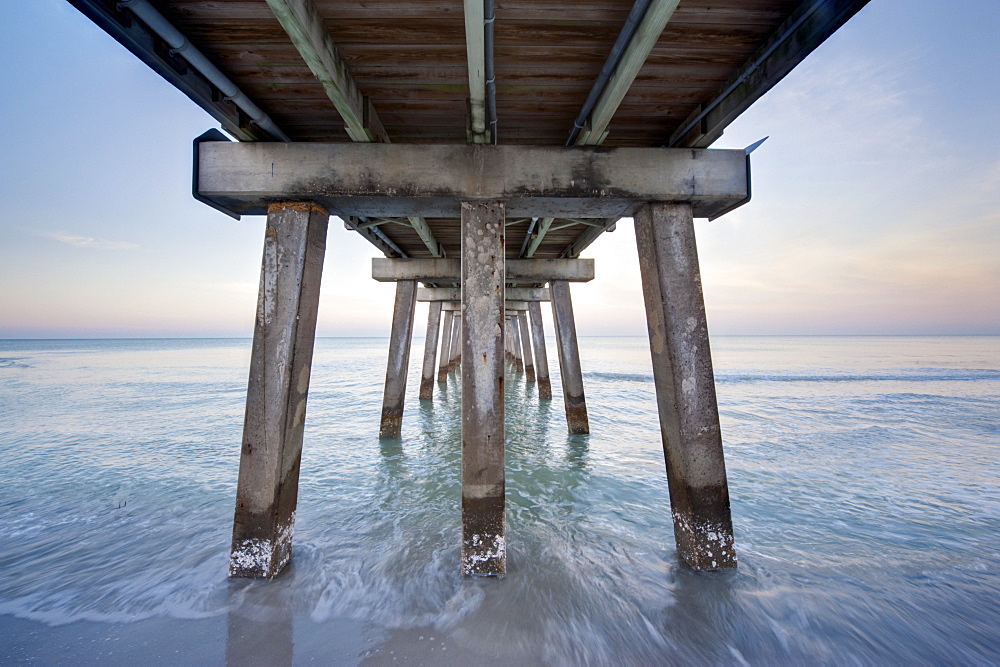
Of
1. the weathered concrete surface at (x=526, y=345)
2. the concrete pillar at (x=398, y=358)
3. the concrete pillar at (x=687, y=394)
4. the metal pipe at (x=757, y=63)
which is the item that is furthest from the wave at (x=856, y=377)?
the metal pipe at (x=757, y=63)

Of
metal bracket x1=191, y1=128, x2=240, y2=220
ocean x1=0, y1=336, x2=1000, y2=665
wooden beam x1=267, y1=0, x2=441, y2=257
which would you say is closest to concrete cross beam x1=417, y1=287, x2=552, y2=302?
ocean x1=0, y1=336, x2=1000, y2=665

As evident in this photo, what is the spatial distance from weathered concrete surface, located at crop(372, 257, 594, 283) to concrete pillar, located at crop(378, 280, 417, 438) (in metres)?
0.34

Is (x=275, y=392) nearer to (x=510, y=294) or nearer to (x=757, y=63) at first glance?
(x=757, y=63)

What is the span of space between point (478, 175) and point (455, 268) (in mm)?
5165

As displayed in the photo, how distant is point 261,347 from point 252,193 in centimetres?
123

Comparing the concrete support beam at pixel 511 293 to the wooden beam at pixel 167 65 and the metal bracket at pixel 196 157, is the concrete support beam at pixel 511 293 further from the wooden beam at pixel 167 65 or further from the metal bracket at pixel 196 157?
the wooden beam at pixel 167 65

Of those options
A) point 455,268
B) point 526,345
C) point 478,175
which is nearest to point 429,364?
point 455,268

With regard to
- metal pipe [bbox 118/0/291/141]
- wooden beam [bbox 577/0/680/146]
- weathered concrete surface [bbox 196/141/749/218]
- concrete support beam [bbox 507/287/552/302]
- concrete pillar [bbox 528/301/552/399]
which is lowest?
concrete pillar [bbox 528/301/552/399]

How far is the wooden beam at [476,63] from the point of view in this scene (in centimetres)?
205

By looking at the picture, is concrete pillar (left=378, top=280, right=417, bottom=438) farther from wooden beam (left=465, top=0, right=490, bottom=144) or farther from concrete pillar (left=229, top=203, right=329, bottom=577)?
wooden beam (left=465, top=0, right=490, bottom=144)

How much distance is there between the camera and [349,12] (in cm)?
232

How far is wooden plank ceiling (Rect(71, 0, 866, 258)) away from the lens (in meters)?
2.33

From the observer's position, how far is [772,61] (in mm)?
2572

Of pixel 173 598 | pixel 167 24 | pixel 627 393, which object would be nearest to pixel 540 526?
pixel 173 598
